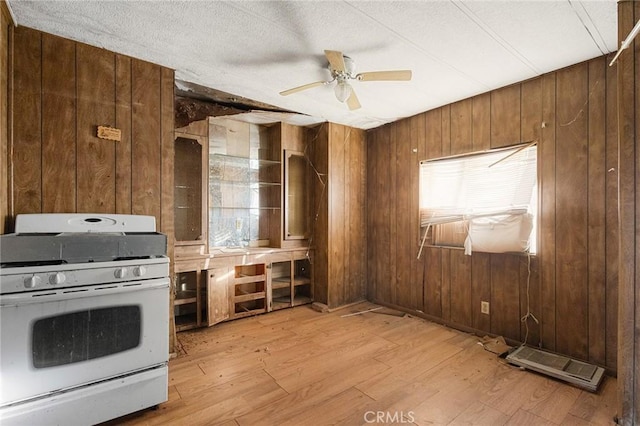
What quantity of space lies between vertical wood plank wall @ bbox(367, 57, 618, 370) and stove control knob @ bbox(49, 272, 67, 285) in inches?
121

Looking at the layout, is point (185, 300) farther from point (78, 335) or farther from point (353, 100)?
point (353, 100)

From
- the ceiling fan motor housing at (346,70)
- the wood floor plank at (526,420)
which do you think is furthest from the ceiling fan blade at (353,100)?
the wood floor plank at (526,420)

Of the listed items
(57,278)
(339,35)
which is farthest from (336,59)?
(57,278)

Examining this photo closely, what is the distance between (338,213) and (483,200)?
162cm

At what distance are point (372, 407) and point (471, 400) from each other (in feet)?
2.08

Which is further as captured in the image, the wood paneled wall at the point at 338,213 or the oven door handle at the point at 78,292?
the wood paneled wall at the point at 338,213

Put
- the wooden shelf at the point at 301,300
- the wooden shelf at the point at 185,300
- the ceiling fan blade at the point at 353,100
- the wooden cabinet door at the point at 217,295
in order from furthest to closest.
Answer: the wooden shelf at the point at 301,300
the wooden cabinet door at the point at 217,295
the wooden shelf at the point at 185,300
the ceiling fan blade at the point at 353,100

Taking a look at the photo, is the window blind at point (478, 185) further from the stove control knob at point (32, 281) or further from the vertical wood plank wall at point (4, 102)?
the vertical wood plank wall at point (4, 102)

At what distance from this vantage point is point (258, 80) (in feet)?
8.48

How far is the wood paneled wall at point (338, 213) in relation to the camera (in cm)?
373

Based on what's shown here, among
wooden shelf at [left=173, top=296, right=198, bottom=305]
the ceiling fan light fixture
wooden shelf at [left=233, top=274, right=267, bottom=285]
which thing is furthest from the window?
wooden shelf at [left=173, top=296, right=198, bottom=305]

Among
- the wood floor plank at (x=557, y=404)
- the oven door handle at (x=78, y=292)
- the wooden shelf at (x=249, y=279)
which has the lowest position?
the wood floor plank at (x=557, y=404)

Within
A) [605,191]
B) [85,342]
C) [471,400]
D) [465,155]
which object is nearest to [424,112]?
[465,155]

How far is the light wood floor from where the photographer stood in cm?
174
